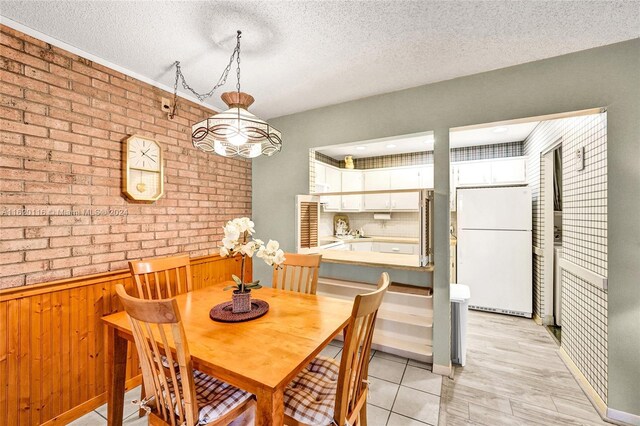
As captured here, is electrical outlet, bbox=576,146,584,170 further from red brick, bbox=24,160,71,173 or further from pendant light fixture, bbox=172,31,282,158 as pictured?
red brick, bbox=24,160,71,173

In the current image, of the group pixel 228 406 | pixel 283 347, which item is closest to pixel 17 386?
pixel 228 406

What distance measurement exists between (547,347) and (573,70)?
2540 mm

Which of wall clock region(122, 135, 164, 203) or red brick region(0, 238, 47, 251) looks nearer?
red brick region(0, 238, 47, 251)

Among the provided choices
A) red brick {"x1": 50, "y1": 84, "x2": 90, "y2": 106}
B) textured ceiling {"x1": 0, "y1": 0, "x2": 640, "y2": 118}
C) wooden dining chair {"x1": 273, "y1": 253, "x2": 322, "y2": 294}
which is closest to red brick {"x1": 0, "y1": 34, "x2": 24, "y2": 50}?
textured ceiling {"x1": 0, "y1": 0, "x2": 640, "y2": 118}

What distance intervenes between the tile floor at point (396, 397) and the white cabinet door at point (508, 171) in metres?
2.86

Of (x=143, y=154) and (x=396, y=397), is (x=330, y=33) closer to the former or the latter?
(x=143, y=154)

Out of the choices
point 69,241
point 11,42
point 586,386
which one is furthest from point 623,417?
point 11,42

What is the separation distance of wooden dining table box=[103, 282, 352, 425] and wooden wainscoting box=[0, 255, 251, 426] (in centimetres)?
58

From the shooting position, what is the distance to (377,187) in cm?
480

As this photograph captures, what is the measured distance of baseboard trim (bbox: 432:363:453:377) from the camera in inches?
89.2

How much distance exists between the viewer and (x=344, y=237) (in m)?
4.91

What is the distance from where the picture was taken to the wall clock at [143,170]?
2088 mm

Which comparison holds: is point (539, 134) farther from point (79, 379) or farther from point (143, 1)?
point (79, 379)

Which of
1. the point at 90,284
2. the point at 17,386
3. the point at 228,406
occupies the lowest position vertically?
the point at 17,386
